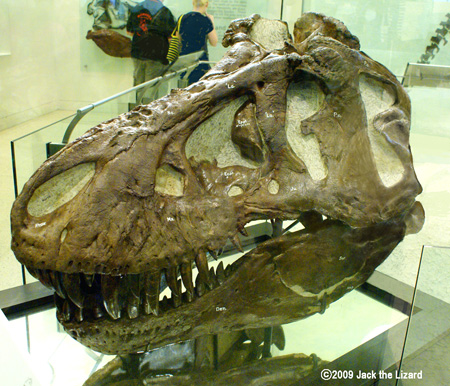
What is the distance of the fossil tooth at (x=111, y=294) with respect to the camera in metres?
1.38

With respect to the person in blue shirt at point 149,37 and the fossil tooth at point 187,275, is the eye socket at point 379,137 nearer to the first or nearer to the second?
the fossil tooth at point 187,275

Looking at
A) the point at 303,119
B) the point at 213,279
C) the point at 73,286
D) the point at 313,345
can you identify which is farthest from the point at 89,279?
the point at 313,345

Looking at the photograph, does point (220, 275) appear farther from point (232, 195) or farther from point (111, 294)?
point (111, 294)

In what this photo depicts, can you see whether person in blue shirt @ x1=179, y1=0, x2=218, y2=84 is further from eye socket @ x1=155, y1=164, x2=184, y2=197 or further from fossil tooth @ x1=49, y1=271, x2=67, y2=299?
fossil tooth @ x1=49, y1=271, x2=67, y2=299

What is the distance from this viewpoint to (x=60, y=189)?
1.37 metres

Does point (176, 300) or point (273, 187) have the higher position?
point (273, 187)

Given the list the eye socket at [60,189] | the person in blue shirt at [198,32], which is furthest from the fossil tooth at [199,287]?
the person in blue shirt at [198,32]

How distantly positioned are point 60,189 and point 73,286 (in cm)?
27

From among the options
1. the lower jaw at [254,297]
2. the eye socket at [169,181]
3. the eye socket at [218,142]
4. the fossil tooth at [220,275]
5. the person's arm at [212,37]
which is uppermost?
the person's arm at [212,37]

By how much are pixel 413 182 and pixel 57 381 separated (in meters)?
1.49

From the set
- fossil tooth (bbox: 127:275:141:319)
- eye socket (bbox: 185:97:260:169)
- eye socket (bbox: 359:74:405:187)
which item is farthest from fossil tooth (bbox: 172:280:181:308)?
eye socket (bbox: 359:74:405:187)

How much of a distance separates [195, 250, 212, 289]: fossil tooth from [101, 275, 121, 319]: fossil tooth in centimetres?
23

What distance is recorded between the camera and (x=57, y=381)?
1.79 metres

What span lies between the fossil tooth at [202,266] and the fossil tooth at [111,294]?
233mm
